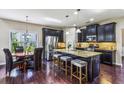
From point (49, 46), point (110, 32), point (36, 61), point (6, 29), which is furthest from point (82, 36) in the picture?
point (6, 29)

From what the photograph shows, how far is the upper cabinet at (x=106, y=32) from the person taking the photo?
5538 mm

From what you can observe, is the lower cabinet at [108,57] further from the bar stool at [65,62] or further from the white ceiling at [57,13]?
the bar stool at [65,62]

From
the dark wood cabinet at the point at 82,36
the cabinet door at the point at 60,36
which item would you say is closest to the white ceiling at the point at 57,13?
the dark wood cabinet at the point at 82,36

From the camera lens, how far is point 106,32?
5871 millimetres

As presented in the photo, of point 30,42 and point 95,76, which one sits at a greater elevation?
point 30,42

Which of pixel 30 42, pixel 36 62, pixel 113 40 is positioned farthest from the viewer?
pixel 30 42

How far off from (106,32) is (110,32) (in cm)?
24

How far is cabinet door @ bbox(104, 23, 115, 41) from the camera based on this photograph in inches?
218

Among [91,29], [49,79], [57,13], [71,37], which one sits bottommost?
[49,79]

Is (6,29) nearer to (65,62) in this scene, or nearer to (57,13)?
(57,13)
